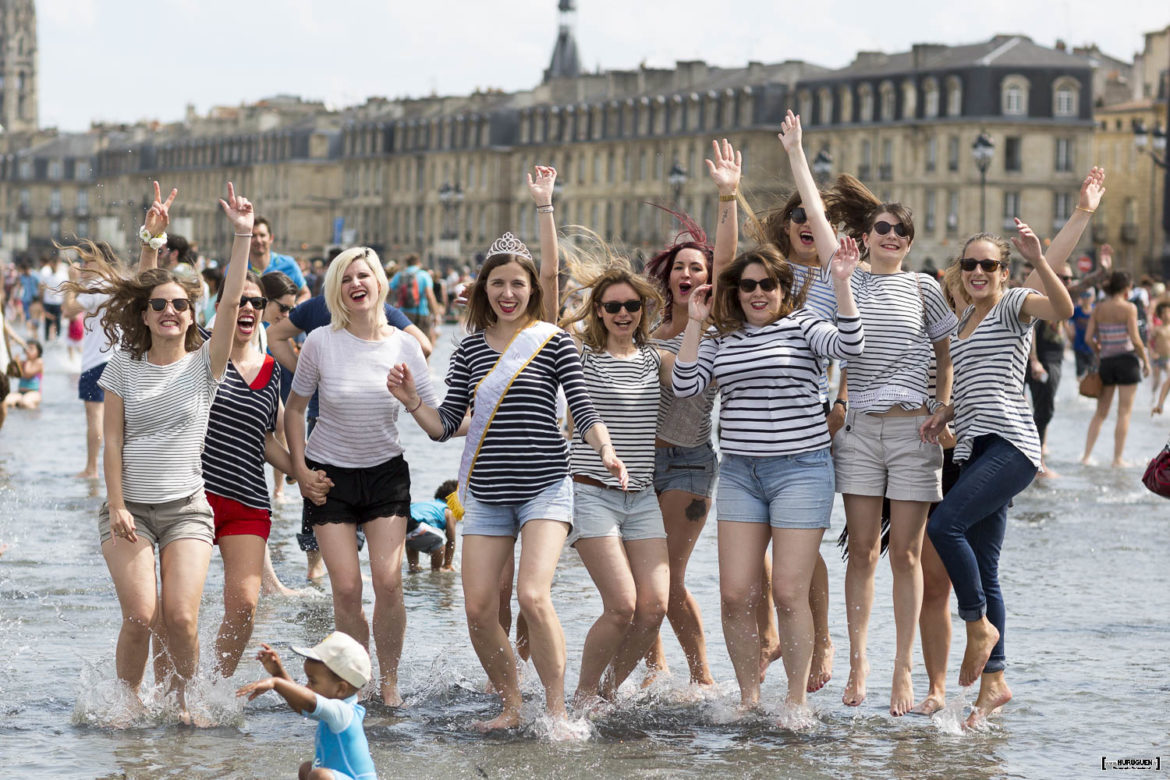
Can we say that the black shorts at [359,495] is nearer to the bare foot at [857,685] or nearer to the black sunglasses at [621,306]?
the black sunglasses at [621,306]

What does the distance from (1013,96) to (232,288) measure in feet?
239

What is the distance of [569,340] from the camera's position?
6.57 m

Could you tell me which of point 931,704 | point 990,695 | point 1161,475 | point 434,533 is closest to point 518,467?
point 931,704

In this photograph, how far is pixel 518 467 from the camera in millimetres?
6465

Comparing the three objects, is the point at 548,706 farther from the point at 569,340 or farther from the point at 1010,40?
the point at 1010,40

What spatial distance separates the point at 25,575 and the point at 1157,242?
244 feet

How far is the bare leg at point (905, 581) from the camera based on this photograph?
681cm

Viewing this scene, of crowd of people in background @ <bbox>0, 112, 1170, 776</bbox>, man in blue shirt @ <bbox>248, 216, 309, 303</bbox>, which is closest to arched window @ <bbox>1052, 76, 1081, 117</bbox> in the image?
man in blue shirt @ <bbox>248, 216, 309, 303</bbox>

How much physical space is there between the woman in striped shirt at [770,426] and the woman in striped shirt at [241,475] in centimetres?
143

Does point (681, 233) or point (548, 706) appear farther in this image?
point (681, 233)

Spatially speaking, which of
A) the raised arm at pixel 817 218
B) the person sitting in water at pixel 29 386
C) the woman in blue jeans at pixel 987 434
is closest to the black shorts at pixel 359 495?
the raised arm at pixel 817 218

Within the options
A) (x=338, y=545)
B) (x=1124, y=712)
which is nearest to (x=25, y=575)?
(x=338, y=545)

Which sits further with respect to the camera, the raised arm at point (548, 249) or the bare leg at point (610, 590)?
the raised arm at point (548, 249)

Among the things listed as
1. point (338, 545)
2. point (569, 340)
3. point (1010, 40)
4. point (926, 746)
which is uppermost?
point (1010, 40)
